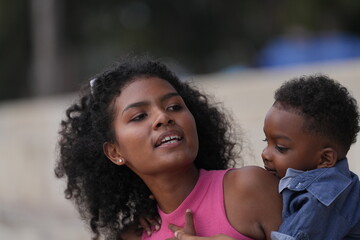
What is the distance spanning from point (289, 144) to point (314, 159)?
0.34 ft

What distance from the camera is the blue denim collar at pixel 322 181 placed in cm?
257

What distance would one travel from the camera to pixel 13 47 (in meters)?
20.9

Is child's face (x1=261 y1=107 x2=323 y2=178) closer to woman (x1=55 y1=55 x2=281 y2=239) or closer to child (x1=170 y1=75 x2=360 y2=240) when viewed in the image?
child (x1=170 y1=75 x2=360 y2=240)

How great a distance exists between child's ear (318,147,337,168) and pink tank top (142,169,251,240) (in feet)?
1.30

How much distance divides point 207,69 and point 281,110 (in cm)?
1759

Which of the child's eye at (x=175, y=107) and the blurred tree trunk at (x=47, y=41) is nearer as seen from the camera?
the child's eye at (x=175, y=107)

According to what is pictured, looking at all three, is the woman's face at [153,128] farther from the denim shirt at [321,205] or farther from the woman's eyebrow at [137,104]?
the denim shirt at [321,205]

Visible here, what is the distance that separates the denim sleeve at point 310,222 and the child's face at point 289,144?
0.13 metres

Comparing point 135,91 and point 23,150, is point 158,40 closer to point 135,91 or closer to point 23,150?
point 23,150

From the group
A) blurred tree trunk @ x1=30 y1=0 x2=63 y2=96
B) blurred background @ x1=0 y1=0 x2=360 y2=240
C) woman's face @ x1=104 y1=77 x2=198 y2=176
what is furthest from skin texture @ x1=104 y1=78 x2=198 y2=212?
blurred tree trunk @ x1=30 y1=0 x2=63 y2=96

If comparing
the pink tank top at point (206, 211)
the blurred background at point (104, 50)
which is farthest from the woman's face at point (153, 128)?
the blurred background at point (104, 50)

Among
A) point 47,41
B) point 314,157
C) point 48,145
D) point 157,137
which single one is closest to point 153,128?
point 157,137

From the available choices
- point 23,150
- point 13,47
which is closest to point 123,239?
point 23,150

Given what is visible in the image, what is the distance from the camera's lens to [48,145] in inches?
378
